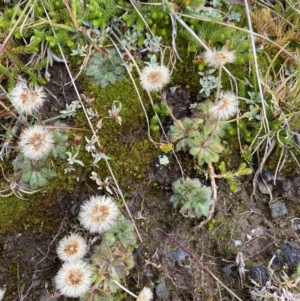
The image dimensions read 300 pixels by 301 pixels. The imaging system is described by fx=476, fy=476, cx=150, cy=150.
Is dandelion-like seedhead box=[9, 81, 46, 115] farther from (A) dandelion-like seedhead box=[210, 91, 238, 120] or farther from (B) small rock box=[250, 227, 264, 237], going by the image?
(B) small rock box=[250, 227, 264, 237]

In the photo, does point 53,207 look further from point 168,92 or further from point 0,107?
point 168,92

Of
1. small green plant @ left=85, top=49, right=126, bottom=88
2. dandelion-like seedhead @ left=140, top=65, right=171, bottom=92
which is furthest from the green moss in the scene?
dandelion-like seedhead @ left=140, top=65, right=171, bottom=92

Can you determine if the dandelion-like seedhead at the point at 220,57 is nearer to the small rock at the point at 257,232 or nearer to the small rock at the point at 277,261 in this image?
the small rock at the point at 257,232

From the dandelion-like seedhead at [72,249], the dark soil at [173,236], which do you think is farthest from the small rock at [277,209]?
the dandelion-like seedhead at [72,249]

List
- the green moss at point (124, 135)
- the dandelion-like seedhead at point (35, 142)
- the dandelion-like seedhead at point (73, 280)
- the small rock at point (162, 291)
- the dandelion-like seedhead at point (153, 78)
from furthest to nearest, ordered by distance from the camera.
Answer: the green moss at point (124, 135) < the small rock at point (162, 291) < the dandelion-like seedhead at point (153, 78) < the dandelion-like seedhead at point (35, 142) < the dandelion-like seedhead at point (73, 280)

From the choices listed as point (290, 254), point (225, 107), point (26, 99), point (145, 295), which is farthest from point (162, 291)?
point (26, 99)

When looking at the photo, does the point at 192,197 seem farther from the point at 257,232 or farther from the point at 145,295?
the point at 145,295
